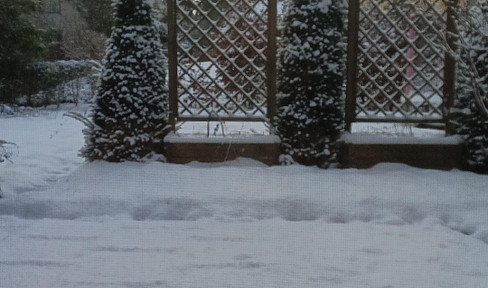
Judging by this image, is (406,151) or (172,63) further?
(172,63)

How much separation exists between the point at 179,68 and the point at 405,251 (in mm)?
3747

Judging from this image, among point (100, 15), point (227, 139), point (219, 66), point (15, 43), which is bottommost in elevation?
point (227, 139)

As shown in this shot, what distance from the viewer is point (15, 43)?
11641mm

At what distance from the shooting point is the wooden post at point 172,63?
5.67 meters

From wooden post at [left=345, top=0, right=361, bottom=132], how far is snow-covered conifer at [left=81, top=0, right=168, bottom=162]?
2189mm

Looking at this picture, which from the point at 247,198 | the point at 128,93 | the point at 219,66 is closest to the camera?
the point at 247,198

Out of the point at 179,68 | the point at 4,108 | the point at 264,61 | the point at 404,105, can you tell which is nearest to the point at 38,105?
the point at 4,108

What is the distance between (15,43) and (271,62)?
839cm

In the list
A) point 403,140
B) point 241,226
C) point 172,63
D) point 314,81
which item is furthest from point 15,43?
point 241,226

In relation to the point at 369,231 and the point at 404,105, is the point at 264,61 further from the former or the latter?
the point at 369,231

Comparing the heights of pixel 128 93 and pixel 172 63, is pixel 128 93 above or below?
below

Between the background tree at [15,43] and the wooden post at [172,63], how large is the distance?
720 centimetres

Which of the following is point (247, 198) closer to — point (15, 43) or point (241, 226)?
point (241, 226)

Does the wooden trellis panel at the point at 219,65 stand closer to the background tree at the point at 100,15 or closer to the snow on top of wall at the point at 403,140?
the snow on top of wall at the point at 403,140
